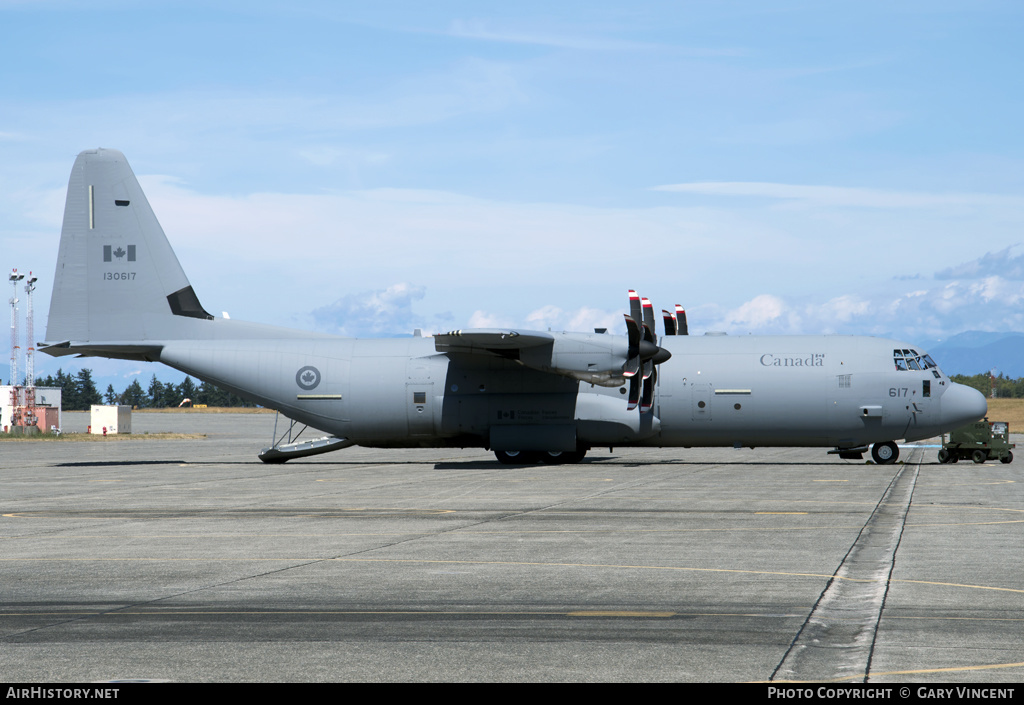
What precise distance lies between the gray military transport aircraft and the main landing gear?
66 millimetres

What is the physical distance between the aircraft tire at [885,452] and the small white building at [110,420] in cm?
6200

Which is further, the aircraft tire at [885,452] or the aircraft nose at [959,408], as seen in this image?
the aircraft tire at [885,452]

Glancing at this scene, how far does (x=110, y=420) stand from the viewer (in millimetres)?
80500

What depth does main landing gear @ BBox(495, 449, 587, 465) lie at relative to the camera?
37.6m

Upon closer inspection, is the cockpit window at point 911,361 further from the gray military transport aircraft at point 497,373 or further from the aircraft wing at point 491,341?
the aircraft wing at point 491,341

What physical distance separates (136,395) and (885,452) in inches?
7111

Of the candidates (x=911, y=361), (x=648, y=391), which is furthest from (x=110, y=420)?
(x=911, y=361)

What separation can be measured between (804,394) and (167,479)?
22.6m

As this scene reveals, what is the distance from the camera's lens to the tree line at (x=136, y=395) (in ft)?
573

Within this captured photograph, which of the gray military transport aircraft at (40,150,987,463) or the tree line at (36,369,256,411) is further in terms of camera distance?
the tree line at (36,369,256,411)

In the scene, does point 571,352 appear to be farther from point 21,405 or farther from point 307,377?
point 21,405

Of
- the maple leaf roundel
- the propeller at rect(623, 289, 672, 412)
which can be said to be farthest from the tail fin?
the propeller at rect(623, 289, 672, 412)

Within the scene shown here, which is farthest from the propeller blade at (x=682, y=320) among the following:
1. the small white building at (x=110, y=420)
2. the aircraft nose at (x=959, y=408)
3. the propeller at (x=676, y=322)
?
the small white building at (x=110, y=420)

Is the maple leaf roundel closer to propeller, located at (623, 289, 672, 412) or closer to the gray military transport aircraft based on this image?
the gray military transport aircraft
